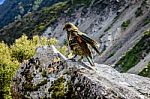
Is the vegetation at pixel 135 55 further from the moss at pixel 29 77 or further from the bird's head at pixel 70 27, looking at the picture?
the bird's head at pixel 70 27

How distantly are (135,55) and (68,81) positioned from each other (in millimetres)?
55516

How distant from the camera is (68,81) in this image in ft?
63.5

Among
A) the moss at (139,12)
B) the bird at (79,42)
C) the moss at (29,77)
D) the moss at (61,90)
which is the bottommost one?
the moss at (139,12)

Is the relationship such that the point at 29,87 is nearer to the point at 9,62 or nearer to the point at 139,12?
the point at 9,62

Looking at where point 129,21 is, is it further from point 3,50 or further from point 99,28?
point 3,50

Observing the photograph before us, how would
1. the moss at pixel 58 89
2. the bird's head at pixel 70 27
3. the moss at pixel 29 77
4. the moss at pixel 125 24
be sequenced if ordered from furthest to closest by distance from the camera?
the moss at pixel 125 24
the moss at pixel 29 77
the bird's head at pixel 70 27
the moss at pixel 58 89

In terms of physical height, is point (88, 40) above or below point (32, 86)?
above

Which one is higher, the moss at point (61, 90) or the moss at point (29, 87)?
the moss at point (29, 87)

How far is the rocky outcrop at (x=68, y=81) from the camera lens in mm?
17797

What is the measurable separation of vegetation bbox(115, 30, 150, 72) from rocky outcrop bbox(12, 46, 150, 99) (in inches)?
1915

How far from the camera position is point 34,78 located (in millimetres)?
21250

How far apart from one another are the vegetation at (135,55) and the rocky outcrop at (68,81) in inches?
1915

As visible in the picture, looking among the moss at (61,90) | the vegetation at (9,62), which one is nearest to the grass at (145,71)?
the vegetation at (9,62)

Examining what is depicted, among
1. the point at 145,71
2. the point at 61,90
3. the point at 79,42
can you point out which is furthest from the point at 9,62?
the point at 61,90
